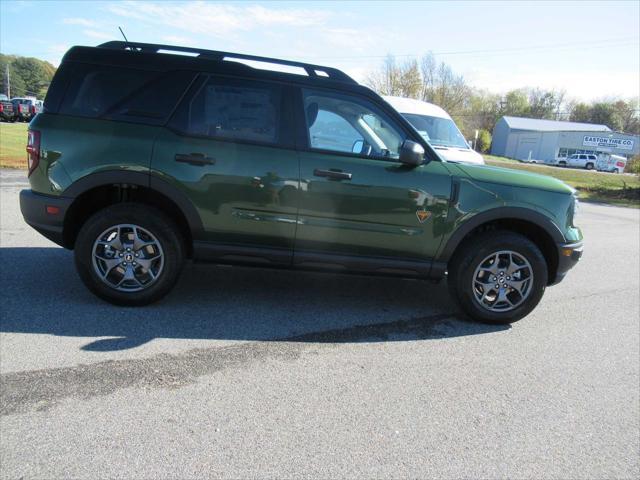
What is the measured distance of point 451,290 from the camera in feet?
14.4

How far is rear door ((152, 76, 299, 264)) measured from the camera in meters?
3.93

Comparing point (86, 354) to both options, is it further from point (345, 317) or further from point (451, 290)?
point (451, 290)

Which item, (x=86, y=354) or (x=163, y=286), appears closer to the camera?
(x=86, y=354)

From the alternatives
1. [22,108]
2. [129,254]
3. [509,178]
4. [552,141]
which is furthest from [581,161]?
[129,254]

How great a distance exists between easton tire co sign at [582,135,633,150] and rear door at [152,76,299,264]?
7082cm

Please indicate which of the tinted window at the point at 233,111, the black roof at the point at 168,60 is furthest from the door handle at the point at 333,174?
the black roof at the point at 168,60

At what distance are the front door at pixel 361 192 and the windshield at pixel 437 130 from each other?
18.4 ft

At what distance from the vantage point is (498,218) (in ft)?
13.9

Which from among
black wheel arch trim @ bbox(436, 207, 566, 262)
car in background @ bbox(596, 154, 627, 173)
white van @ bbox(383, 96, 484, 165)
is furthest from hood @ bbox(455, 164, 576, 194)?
car in background @ bbox(596, 154, 627, 173)

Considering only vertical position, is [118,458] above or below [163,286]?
below

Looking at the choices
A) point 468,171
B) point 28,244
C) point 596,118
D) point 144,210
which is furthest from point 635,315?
point 596,118

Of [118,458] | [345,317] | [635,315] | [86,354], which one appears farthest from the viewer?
[635,315]

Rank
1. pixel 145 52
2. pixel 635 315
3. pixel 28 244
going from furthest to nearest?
pixel 28 244
pixel 635 315
pixel 145 52

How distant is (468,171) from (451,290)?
3.60 feet
